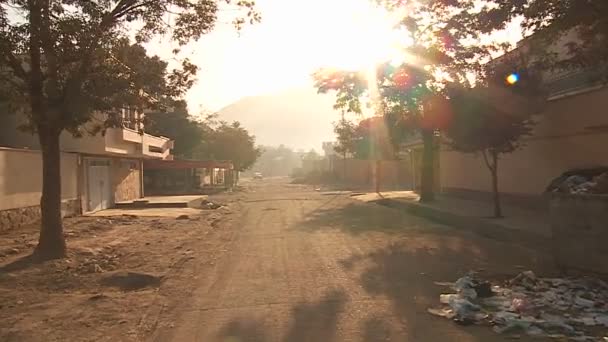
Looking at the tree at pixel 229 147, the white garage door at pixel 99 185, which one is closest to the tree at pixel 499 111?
the white garage door at pixel 99 185

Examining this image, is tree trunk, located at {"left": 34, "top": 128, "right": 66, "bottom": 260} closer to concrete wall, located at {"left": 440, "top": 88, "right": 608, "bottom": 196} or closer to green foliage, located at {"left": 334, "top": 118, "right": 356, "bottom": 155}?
concrete wall, located at {"left": 440, "top": 88, "right": 608, "bottom": 196}

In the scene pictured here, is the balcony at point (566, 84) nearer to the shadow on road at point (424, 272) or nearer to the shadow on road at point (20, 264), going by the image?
the shadow on road at point (424, 272)

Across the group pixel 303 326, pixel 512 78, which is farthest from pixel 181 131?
pixel 303 326

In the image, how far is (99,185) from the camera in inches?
1134

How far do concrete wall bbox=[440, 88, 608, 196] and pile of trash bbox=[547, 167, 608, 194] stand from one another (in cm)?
644

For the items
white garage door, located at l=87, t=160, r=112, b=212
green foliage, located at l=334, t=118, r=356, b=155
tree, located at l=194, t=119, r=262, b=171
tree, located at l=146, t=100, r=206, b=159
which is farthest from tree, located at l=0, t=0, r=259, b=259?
tree, located at l=194, t=119, r=262, b=171

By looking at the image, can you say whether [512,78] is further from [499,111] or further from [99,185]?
[99,185]

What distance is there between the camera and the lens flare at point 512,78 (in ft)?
59.2

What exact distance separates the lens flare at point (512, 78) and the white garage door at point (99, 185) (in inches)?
711

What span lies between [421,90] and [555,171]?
28.4 feet

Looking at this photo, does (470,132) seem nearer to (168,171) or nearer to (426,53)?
(426,53)

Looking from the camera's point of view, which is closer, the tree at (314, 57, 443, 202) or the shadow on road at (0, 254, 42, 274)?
the shadow on road at (0, 254, 42, 274)

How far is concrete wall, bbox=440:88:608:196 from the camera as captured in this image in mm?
16938

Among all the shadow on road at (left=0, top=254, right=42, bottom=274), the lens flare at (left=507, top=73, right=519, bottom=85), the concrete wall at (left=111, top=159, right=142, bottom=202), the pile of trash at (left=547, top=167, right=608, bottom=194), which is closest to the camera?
the pile of trash at (left=547, top=167, right=608, bottom=194)
